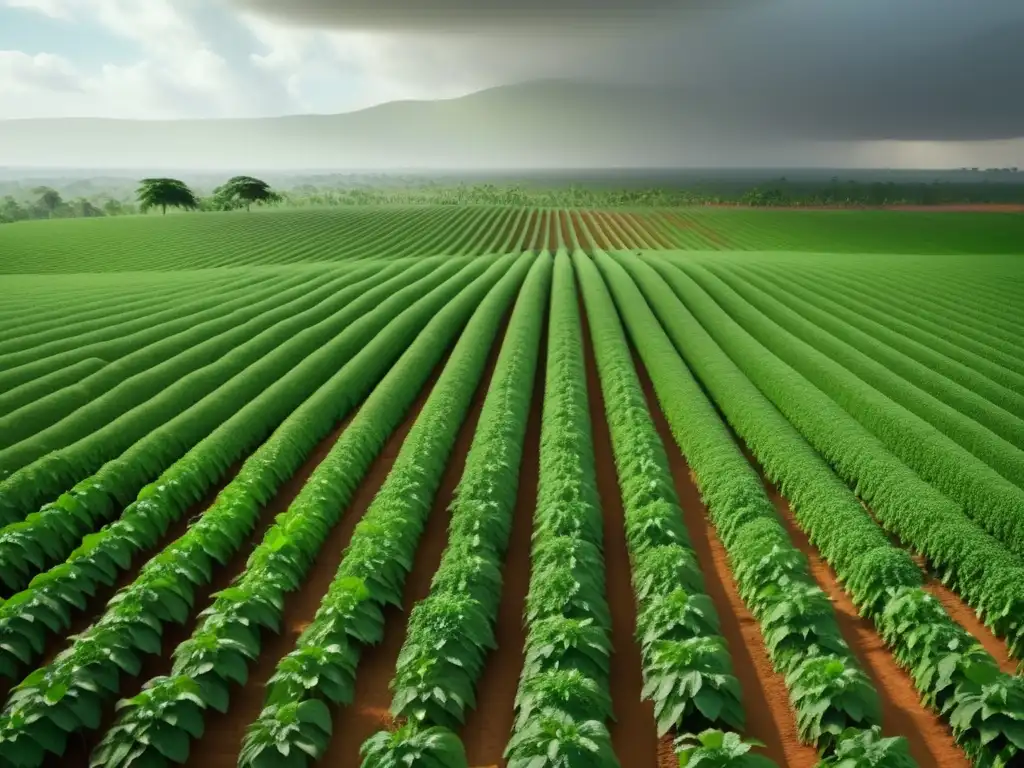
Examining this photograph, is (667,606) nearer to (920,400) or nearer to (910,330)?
(920,400)

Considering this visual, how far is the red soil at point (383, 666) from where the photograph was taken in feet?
31.2

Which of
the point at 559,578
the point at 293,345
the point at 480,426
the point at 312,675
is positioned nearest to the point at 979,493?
the point at 559,578

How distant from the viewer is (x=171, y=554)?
12.1 meters

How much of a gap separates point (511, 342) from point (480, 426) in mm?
8822

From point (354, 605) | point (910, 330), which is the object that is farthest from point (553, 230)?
point (354, 605)

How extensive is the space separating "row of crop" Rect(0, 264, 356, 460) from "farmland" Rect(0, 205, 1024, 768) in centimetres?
13

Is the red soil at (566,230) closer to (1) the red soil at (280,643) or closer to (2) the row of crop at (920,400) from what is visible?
(2) the row of crop at (920,400)

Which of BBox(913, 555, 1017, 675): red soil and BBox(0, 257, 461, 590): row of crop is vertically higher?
BBox(0, 257, 461, 590): row of crop

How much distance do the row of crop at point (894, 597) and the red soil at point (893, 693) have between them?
0.18 meters

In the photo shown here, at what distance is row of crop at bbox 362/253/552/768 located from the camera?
26.5ft

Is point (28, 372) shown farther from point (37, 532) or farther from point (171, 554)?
point (171, 554)

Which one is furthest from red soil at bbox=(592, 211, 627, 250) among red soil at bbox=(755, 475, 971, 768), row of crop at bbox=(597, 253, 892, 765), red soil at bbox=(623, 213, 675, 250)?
red soil at bbox=(755, 475, 971, 768)

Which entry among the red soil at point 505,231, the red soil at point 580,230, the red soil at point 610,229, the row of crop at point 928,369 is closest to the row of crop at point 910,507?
the row of crop at point 928,369

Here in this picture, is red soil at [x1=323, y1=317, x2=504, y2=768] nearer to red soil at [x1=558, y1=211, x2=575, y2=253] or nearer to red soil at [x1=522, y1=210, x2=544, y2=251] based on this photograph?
red soil at [x1=558, y1=211, x2=575, y2=253]
